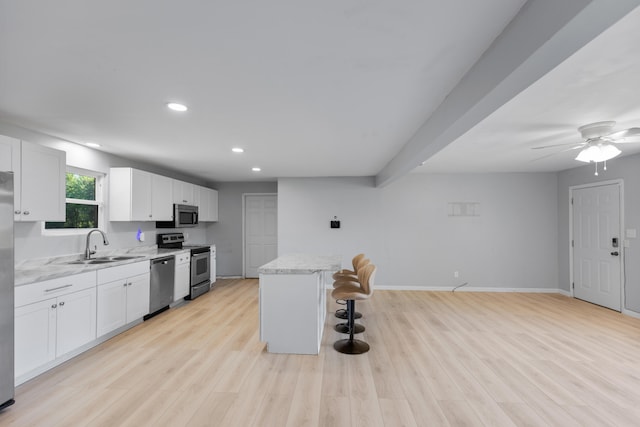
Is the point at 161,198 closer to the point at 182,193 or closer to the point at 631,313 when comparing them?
the point at 182,193

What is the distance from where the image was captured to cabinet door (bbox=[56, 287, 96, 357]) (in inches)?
106

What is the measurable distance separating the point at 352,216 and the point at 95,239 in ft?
13.9

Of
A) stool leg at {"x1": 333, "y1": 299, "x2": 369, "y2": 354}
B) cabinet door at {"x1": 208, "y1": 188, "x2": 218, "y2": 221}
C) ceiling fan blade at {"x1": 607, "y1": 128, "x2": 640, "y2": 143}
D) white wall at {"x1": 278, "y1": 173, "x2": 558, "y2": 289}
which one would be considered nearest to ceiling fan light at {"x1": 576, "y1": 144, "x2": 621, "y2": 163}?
ceiling fan blade at {"x1": 607, "y1": 128, "x2": 640, "y2": 143}

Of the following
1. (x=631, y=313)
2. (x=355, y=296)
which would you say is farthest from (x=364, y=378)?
(x=631, y=313)

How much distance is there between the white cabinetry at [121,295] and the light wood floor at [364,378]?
197mm

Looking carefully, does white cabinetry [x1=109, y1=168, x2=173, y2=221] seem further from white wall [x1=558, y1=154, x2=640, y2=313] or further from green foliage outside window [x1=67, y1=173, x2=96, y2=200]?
white wall [x1=558, y1=154, x2=640, y2=313]

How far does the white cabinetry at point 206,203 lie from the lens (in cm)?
599

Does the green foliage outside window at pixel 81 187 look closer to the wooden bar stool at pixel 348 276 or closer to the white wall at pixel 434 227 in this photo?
the white wall at pixel 434 227

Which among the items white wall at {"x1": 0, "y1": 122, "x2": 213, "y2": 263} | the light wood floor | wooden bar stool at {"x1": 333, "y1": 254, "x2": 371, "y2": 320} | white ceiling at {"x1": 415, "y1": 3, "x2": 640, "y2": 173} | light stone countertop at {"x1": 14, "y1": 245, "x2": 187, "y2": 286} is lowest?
the light wood floor

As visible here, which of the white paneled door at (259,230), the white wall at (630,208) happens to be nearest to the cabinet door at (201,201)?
the white paneled door at (259,230)

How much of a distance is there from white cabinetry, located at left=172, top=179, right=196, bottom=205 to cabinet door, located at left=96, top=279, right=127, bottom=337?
80.9 inches

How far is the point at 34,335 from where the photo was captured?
2.45 metres

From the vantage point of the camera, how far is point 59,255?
337cm

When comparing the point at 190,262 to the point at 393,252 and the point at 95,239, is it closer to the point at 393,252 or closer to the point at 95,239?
the point at 95,239
